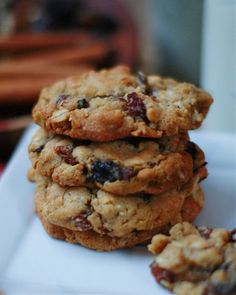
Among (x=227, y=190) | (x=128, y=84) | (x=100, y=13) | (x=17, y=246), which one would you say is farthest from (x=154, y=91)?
(x=100, y=13)

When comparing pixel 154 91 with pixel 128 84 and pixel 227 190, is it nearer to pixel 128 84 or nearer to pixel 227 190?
pixel 128 84

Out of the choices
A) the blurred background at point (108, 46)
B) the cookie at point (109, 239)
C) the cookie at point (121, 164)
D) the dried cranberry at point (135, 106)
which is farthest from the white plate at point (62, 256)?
the blurred background at point (108, 46)

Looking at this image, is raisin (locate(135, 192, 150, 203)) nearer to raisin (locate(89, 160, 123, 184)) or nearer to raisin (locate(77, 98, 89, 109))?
raisin (locate(89, 160, 123, 184))

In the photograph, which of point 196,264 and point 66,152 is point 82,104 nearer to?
point 66,152

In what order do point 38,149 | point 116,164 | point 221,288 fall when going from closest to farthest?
point 221,288, point 116,164, point 38,149

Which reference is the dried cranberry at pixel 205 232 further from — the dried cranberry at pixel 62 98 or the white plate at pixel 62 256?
the dried cranberry at pixel 62 98

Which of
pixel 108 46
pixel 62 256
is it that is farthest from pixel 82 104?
pixel 108 46
